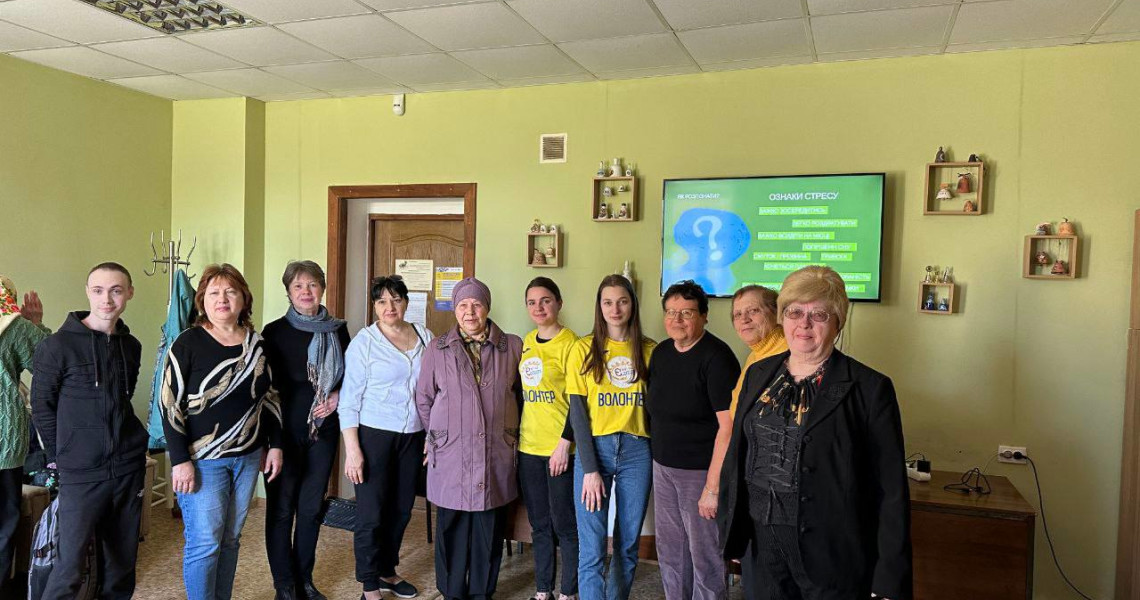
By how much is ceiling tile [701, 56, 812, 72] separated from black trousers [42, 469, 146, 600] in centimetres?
307

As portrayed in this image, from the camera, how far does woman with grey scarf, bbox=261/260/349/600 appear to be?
114 inches

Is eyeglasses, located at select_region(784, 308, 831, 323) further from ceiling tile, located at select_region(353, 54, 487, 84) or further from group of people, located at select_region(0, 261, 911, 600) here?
ceiling tile, located at select_region(353, 54, 487, 84)

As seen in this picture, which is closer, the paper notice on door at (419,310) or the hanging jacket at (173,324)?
the hanging jacket at (173,324)

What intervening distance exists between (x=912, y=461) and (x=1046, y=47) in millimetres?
1949

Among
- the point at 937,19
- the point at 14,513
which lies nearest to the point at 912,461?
the point at 937,19

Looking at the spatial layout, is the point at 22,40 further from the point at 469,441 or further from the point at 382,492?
the point at 469,441

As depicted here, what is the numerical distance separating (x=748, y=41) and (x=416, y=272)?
241cm

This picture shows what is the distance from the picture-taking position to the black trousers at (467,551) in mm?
2855

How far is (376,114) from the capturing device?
4.39 metres

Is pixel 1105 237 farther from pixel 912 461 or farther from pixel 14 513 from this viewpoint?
pixel 14 513

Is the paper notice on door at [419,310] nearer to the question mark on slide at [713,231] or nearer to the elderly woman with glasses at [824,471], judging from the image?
the question mark on slide at [713,231]

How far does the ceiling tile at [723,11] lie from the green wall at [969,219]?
709mm

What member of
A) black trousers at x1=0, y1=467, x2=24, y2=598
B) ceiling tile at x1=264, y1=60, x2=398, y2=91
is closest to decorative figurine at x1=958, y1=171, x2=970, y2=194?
ceiling tile at x1=264, y1=60, x2=398, y2=91

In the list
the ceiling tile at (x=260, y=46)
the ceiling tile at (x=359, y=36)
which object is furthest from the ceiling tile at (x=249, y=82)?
the ceiling tile at (x=359, y=36)
